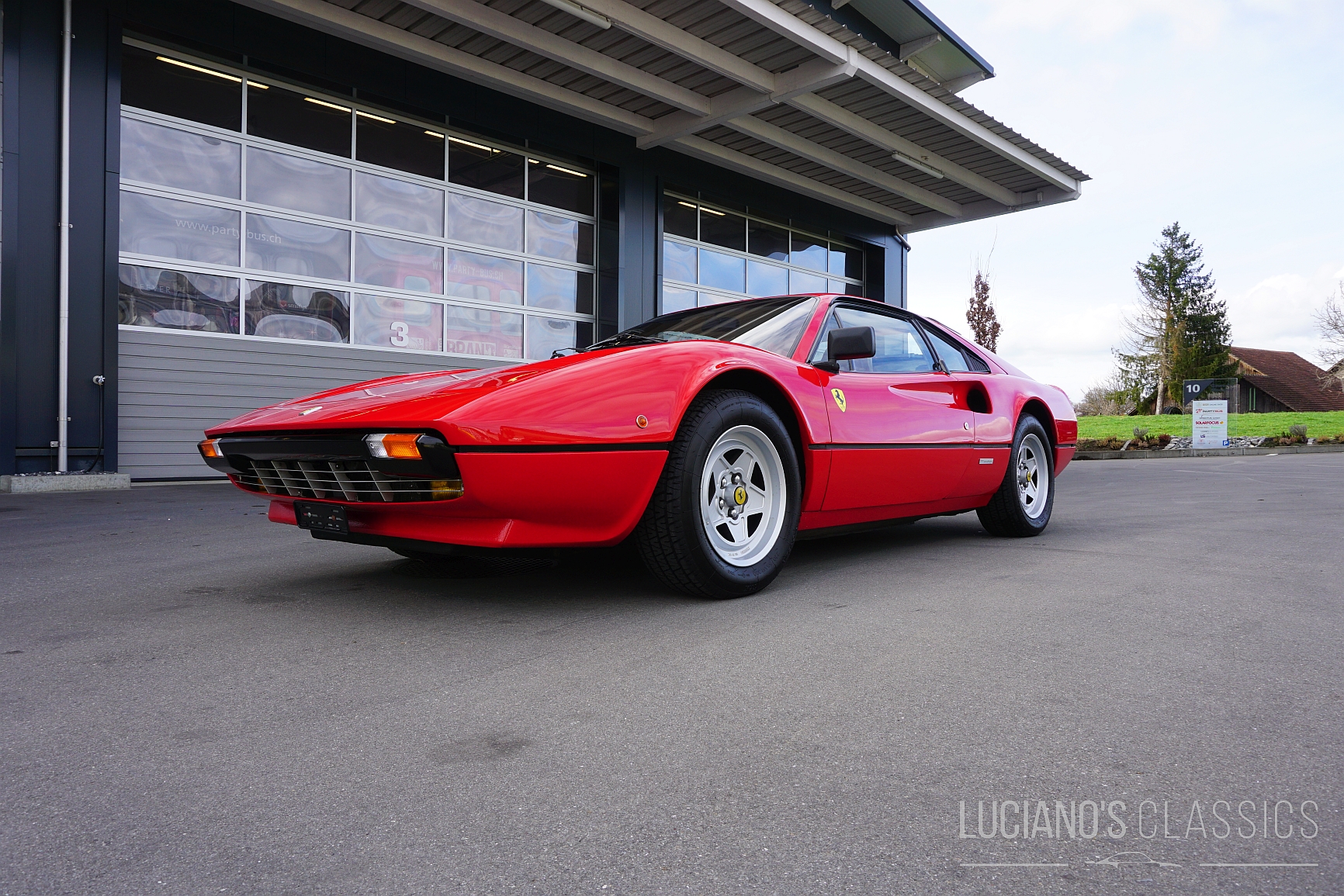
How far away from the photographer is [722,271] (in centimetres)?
1330

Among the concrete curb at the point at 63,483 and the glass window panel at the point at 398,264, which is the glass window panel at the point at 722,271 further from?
the concrete curb at the point at 63,483

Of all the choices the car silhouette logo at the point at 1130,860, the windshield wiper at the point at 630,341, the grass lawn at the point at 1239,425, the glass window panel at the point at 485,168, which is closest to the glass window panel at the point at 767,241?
the glass window panel at the point at 485,168

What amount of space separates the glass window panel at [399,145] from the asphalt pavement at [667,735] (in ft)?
24.5

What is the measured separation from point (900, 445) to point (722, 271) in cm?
1020

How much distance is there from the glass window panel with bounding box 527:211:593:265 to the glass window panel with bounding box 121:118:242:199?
3574 millimetres

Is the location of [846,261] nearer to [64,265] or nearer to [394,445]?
[64,265]

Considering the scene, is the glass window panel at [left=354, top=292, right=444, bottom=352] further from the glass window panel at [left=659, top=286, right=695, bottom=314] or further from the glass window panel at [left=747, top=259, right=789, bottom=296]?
the glass window panel at [left=747, top=259, right=789, bottom=296]

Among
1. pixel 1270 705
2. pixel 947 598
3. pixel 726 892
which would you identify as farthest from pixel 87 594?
pixel 1270 705

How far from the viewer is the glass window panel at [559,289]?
1101cm

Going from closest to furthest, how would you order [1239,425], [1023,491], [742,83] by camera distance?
[1023,491], [742,83], [1239,425]

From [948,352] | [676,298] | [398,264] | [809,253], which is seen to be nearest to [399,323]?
[398,264]

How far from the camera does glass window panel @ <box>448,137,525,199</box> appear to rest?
33.5 ft

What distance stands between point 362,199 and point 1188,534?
8744 millimetres

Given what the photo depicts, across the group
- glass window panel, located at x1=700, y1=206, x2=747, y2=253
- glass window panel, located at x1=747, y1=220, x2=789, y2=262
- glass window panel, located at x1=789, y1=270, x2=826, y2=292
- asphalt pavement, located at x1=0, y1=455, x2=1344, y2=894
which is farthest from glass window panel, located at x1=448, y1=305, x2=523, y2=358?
asphalt pavement, located at x1=0, y1=455, x2=1344, y2=894
